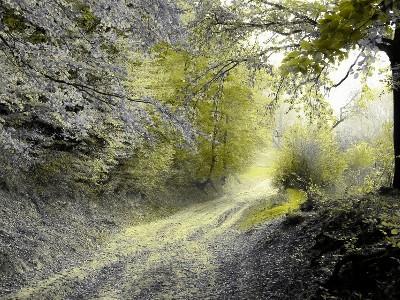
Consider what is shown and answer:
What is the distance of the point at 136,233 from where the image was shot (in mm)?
10836

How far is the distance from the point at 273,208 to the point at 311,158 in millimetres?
4167

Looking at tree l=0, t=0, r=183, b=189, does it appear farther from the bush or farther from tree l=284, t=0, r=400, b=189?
the bush

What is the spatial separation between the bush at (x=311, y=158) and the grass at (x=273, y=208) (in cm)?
79

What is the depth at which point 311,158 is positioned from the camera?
16.4m

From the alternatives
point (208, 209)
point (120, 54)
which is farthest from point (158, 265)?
point (208, 209)

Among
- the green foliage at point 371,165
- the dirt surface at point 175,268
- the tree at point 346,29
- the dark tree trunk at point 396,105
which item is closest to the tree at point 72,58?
the dirt surface at point 175,268

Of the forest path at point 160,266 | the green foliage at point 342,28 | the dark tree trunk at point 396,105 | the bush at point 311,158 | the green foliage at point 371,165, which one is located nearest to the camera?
the green foliage at point 342,28

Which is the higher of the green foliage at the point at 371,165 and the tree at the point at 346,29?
the tree at the point at 346,29

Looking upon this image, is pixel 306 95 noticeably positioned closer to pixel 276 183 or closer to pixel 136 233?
pixel 136 233

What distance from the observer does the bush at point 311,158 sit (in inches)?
644

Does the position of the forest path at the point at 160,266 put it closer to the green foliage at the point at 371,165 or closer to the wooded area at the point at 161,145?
the wooded area at the point at 161,145

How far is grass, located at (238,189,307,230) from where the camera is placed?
11.4m

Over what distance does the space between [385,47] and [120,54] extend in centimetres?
554

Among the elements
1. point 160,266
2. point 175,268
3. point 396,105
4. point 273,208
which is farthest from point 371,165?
point 160,266
